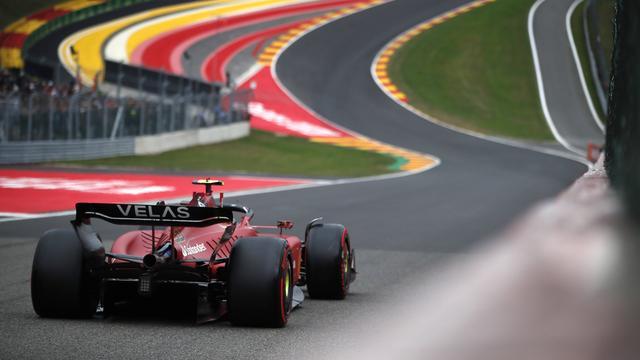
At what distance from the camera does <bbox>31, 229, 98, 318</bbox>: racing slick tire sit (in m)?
7.12

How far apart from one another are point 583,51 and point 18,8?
105 feet

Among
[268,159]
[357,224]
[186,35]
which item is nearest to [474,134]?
[268,159]

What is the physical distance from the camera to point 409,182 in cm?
2723

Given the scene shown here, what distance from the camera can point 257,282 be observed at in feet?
22.7

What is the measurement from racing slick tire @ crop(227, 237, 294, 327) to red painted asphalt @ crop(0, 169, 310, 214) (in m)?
11.8

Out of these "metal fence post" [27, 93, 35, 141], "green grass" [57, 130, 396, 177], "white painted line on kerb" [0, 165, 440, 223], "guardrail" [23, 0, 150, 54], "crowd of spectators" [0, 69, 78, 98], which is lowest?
"green grass" [57, 130, 396, 177]

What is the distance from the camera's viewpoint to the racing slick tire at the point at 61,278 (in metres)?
7.12

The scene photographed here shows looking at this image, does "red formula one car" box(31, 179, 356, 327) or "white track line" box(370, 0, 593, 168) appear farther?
"white track line" box(370, 0, 593, 168)

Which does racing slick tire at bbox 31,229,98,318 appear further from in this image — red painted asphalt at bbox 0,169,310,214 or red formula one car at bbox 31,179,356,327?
red painted asphalt at bbox 0,169,310,214

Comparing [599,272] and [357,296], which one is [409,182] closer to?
[357,296]

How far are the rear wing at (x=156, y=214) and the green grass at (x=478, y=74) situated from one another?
3887 centimetres

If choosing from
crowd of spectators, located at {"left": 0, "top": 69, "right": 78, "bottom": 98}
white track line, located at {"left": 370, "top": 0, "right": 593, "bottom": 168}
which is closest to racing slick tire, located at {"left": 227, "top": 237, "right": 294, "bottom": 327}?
crowd of spectators, located at {"left": 0, "top": 69, "right": 78, "bottom": 98}

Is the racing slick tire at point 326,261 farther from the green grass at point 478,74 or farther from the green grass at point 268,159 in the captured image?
the green grass at point 478,74

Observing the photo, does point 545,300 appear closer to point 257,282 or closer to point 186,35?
point 257,282
